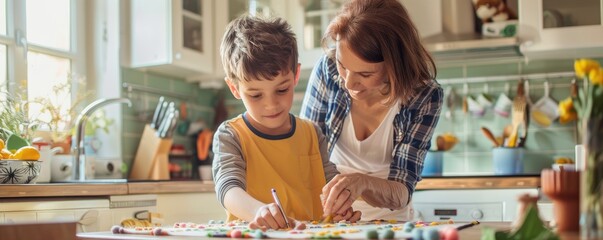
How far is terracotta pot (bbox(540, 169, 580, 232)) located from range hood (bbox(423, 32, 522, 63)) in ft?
8.41

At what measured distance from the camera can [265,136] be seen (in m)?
1.63

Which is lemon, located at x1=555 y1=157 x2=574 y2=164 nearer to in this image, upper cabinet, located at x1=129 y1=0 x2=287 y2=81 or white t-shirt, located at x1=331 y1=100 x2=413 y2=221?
upper cabinet, located at x1=129 y1=0 x2=287 y2=81

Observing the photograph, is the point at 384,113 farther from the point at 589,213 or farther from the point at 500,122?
the point at 500,122

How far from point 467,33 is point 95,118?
180cm

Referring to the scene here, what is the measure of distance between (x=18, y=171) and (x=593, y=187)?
189 cm

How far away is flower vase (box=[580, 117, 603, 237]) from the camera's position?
826mm

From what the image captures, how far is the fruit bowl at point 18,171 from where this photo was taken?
2.25 m

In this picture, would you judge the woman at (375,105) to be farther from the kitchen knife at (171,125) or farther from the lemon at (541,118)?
the lemon at (541,118)

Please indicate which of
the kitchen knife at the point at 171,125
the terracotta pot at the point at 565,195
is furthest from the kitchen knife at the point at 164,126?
the terracotta pot at the point at 565,195

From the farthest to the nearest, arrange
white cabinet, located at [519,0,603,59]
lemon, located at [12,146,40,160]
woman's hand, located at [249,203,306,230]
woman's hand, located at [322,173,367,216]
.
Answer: white cabinet, located at [519,0,603,59] → lemon, located at [12,146,40,160] → woman's hand, located at [322,173,367,216] → woman's hand, located at [249,203,306,230]

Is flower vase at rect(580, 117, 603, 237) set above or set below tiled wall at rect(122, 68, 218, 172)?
below

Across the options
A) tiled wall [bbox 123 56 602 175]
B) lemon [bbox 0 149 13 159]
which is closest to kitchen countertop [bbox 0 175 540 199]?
lemon [bbox 0 149 13 159]

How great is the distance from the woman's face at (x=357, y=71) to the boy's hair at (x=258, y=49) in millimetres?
110

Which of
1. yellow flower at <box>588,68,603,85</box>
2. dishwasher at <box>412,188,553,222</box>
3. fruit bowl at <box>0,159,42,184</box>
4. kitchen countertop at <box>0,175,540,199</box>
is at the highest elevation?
yellow flower at <box>588,68,603,85</box>
